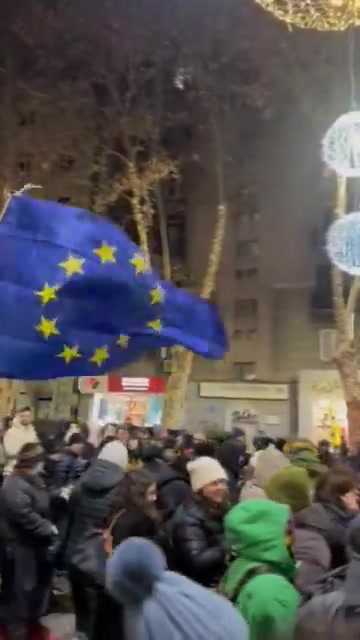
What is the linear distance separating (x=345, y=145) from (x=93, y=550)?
5.14m

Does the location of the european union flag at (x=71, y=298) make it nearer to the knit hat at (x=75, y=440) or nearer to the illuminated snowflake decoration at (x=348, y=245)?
the illuminated snowflake decoration at (x=348, y=245)

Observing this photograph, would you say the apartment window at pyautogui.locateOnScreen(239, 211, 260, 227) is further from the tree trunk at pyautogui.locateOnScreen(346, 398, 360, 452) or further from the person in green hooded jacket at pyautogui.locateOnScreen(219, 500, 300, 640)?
the person in green hooded jacket at pyautogui.locateOnScreen(219, 500, 300, 640)

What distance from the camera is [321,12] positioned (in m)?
8.88

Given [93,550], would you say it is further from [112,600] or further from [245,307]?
[245,307]

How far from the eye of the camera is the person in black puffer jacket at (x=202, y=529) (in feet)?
16.3

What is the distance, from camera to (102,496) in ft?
18.7

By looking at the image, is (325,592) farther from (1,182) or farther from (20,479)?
(1,182)

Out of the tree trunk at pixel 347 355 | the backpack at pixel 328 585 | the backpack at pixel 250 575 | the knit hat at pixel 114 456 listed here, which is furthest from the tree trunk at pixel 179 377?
the backpack at pixel 328 585

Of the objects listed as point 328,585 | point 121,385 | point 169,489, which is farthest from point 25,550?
point 121,385

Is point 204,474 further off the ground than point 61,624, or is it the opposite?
point 204,474

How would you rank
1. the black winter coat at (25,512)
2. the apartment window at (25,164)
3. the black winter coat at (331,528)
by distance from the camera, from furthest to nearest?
the apartment window at (25,164), the black winter coat at (25,512), the black winter coat at (331,528)

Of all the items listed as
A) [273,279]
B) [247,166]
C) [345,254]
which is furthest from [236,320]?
[345,254]

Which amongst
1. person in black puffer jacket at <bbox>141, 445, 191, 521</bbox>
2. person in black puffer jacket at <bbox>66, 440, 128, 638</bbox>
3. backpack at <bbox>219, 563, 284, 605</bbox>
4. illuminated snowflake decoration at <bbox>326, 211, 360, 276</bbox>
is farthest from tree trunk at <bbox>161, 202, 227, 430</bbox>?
backpack at <bbox>219, 563, 284, 605</bbox>

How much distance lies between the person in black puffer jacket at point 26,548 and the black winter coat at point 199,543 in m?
1.50
